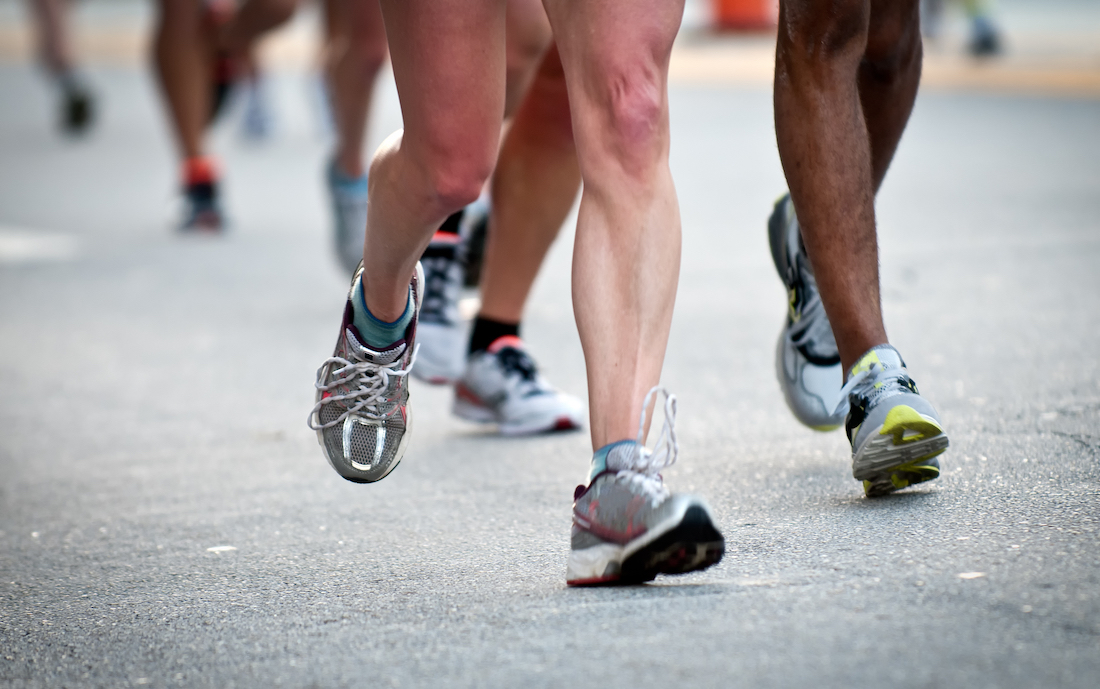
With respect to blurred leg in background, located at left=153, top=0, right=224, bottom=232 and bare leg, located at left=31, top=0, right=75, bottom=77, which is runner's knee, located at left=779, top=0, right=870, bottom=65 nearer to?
blurred leg in background, located at left=153, top=0, right=224, bottom=232

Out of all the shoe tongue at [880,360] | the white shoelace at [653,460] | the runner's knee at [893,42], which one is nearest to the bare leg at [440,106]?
the white shoelace at [653,460]

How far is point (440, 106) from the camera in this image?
235 centimetres

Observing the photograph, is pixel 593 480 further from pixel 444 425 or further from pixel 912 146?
pixel 912 146

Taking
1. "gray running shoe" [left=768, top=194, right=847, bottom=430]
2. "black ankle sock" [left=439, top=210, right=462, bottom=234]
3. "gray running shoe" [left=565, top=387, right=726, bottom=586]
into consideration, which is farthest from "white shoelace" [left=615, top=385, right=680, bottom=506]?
"black ankle sock" [left=439, top=210, right=462, bottom=234]

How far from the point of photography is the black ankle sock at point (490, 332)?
3537 mm

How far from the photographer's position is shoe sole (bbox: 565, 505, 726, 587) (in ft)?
6.77

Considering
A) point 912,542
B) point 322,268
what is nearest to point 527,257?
point 912,542

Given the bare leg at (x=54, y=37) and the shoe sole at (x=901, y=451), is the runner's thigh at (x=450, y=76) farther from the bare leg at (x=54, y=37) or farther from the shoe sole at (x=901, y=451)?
the bare leg at (x=54, y=37)

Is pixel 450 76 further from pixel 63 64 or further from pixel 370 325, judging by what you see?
pixel 63 64

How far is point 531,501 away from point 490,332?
762mm

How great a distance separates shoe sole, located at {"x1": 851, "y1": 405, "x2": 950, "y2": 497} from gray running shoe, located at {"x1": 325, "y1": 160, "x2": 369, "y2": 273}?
2.74m

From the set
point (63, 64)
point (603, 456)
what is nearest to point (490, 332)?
point (603, 456)

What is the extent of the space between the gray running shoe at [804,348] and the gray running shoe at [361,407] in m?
0.78

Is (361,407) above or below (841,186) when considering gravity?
below
